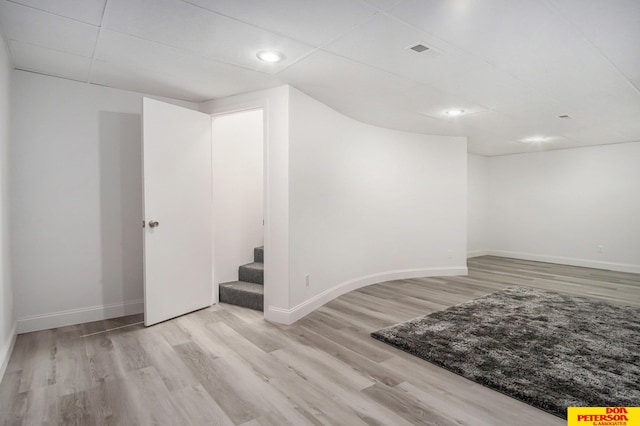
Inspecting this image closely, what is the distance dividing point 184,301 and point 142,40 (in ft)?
8.21

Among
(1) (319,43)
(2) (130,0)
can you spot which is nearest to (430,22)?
(1) (319,43)

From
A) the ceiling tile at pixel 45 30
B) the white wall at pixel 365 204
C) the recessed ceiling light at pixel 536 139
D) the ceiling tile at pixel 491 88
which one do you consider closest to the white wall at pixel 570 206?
the recessed ceiling light at pixel 536 139

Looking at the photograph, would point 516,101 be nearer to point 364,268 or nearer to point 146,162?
point 364,268

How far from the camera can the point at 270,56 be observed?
2.62 meters

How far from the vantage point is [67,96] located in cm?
326

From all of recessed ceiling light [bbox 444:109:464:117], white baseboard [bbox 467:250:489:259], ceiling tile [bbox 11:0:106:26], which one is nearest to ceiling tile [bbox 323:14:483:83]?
recessed ceiling light [bbox 444:109:464:117]

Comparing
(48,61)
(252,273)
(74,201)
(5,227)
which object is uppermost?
(48,61)

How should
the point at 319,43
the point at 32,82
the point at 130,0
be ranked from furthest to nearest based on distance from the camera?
the point at 32,82, the point at 319,43, the point at 130,0

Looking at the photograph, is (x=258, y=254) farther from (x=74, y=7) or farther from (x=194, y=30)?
(x=74, y=7)

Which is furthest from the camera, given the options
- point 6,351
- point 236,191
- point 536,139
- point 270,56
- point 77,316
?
point 536,139

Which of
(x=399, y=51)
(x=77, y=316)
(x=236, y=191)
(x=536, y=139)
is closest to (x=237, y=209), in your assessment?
(x=236, y=191)

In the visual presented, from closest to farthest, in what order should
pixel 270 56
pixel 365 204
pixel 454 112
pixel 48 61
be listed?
pixel 270 56 → pixel 48 61 → pixel 454 112 → pixel 365 204

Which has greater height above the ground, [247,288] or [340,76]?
[340,76]

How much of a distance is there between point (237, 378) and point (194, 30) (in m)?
2.40
